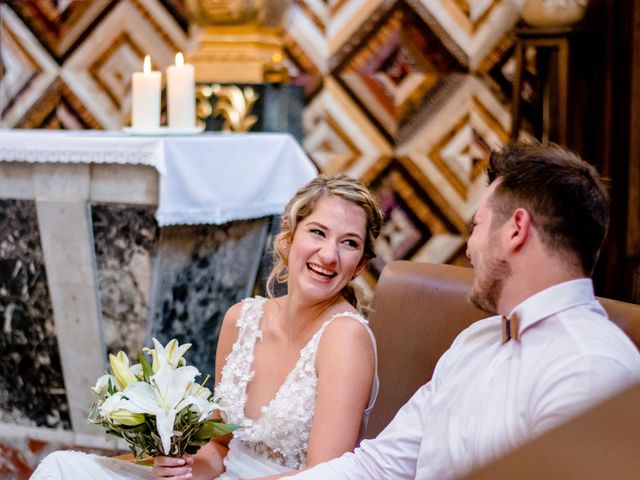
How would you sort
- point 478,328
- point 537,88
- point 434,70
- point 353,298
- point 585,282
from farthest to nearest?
point 434,70, point 537,88, point 353,298, point 478,328, point 585,282

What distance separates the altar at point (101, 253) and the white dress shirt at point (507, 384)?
173 centimetres

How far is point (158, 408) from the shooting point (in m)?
1.82

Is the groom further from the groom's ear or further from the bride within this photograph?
the bride

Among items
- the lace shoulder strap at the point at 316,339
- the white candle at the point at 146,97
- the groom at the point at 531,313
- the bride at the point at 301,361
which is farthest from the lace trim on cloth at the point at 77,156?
the groom at the point at 531,313

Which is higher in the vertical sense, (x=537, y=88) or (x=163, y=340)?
(x=537, y=88)

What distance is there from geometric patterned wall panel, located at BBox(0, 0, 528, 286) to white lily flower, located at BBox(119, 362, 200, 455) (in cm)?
324

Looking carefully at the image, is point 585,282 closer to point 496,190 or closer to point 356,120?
point 496,190

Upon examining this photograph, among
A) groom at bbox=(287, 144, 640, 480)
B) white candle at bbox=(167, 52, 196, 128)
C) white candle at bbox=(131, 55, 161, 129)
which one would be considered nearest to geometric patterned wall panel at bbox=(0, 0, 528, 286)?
white candle at bbox=(167, 52, 196, 128)

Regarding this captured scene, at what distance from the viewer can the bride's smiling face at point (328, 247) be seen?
2.12 meters

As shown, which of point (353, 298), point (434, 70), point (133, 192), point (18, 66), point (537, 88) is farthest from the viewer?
point (18, 66)

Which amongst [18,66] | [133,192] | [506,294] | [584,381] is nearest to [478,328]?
[506,294]

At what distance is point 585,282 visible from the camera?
Answer: 1398mm

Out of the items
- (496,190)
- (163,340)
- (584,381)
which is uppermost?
(496,190)

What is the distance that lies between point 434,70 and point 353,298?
9.62 ft
